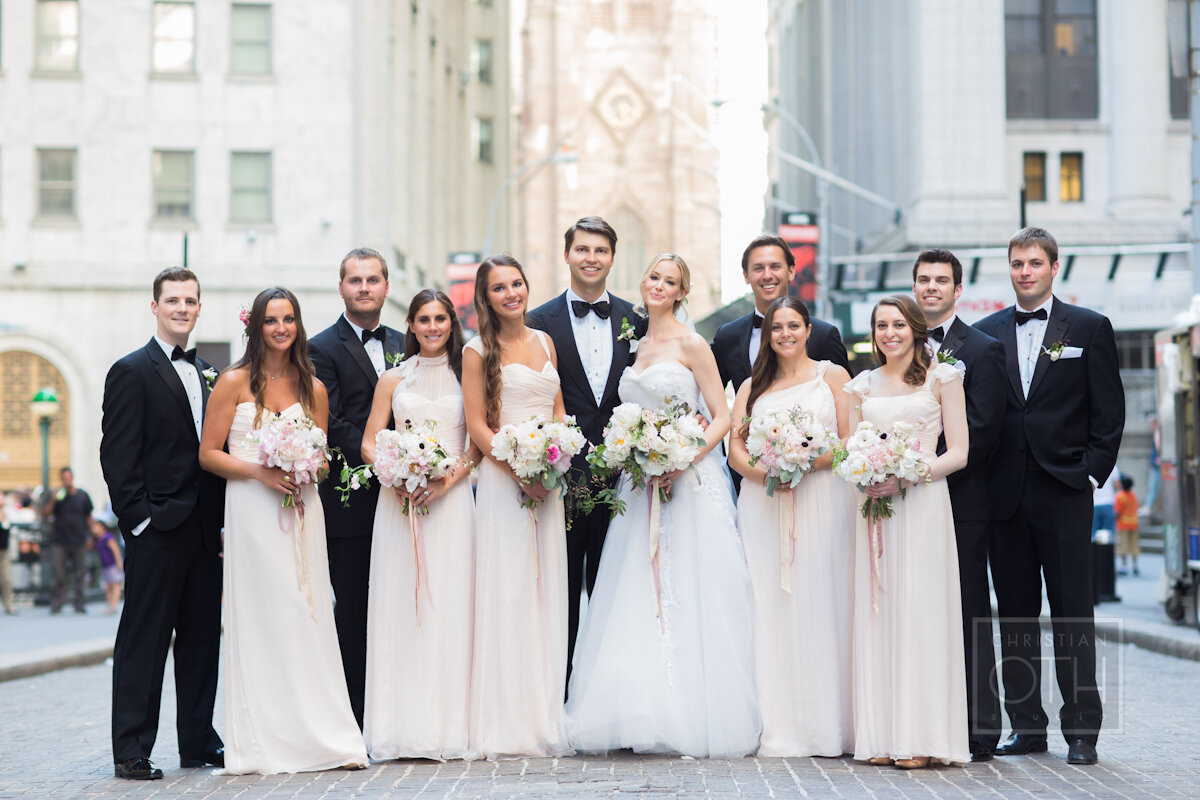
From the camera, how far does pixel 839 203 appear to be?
6544cm

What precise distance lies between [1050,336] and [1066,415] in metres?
0.46

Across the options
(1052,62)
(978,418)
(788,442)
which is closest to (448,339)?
(788,442)

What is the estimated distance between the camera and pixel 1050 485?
27.6 feet

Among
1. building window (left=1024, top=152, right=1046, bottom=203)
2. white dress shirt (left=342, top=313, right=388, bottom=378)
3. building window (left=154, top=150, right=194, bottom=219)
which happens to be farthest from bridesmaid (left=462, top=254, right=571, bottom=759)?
building window (left=1024, top=152, right=1046, bottom=203)

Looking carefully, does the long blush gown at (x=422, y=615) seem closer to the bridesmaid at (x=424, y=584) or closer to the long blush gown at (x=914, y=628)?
the bridesmaid at (x=424, y=584)

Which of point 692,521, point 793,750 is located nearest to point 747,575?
point 692,521

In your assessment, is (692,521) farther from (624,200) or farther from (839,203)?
(624,200)

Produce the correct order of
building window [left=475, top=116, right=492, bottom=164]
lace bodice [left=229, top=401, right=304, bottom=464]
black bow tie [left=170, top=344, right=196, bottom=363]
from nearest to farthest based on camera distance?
lace bodice [left=229, top=401, right=304, bottom=464], black bow tie [left=170, top=344, right=196, bottom=363], building window [left=475, top=116, right=492, bottom=164]

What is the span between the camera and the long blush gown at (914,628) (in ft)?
26.2

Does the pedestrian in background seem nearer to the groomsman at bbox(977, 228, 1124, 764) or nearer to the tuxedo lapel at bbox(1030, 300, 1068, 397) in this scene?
the groomsman at bbox(977, 228, 1124, 764)

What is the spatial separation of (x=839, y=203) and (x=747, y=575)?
58.4 meters

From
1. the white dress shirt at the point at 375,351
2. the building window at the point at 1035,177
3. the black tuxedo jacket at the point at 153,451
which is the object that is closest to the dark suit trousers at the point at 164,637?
the black tuxedo jacket at the point at 153,451

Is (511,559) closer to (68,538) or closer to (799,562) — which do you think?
(799,562)

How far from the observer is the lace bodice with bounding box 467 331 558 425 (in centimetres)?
856
